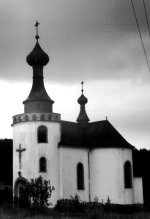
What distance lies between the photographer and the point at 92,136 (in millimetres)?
46656

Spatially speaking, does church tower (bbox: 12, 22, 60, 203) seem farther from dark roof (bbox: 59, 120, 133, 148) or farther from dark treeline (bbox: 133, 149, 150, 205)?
dark treeline (bbox: 133, 149, 150, 205)

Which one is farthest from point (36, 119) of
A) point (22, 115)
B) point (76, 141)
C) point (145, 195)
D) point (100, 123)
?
point (145, 195)

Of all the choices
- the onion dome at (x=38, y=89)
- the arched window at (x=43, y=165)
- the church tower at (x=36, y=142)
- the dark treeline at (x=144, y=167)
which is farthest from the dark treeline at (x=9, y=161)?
the arched window at (x=43, y=165)

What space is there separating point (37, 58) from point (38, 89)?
239 centimetres

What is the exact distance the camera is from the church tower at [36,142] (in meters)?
41.9

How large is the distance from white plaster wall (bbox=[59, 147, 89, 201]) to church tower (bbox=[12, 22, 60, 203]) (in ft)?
1.48

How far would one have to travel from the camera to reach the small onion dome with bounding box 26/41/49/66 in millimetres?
44031

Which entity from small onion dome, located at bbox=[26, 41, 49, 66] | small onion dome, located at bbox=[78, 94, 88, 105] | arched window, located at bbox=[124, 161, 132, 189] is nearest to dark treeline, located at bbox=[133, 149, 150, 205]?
arched window, located at bbox=[124, 161, 132, 189]

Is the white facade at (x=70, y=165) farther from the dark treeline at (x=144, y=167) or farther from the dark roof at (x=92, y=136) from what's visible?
the dark treeline at (x=144, y=167)

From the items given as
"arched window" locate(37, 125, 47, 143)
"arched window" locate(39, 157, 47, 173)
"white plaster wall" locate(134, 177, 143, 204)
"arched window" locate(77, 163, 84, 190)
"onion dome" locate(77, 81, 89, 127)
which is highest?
"onion dome" locate(77, 81, 89, 127)

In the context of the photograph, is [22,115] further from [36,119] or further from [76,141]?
[76,141]

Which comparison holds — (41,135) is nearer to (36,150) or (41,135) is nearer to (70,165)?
(36,150)

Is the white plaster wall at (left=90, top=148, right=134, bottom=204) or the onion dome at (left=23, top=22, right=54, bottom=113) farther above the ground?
the onion dome at (left=23, top=22, right=54, bottom=113)

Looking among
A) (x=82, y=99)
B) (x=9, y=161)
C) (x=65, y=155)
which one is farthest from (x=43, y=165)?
(x=9, y=161)
